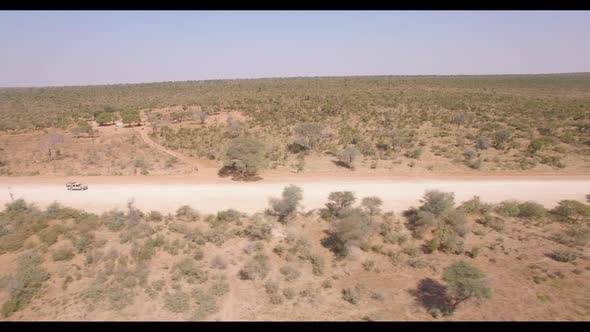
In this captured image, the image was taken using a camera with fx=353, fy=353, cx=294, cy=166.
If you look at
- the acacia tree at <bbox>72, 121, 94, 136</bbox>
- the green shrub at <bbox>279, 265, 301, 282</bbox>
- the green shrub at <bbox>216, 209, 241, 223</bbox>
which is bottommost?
the green shrub at <bbox>279, 265, 301, 282</bbox>

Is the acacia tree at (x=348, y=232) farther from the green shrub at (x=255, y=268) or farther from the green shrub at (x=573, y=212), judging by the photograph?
the green shrub at (x=573, y=212)

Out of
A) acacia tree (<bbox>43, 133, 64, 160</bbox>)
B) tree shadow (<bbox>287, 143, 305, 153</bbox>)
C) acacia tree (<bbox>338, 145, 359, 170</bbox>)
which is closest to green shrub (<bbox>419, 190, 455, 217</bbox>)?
acacia tree (<bbox>338, 145, 359, 170</bbox>)

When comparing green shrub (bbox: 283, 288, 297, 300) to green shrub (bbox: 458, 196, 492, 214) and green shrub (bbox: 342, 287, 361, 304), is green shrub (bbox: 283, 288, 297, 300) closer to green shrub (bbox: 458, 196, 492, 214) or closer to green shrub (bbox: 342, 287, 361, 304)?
green shrub (bbox: 342, 287, 361, 304)

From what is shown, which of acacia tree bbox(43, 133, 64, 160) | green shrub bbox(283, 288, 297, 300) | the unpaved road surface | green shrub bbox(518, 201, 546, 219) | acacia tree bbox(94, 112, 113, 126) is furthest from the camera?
acacia tree bbox(94, 112, 113, 126)

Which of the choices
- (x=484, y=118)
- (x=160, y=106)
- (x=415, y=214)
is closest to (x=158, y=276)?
(x=415, y=214)

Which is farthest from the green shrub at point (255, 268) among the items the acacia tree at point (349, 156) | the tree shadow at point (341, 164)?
the acacia tree at point (349, 156)
